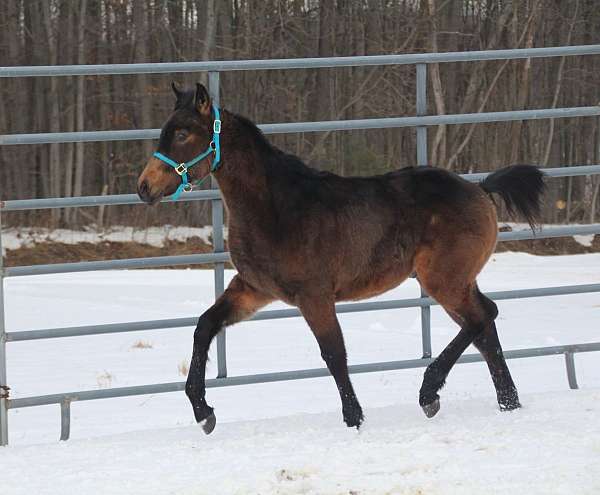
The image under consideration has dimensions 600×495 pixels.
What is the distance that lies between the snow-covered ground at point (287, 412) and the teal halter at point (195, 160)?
3.75 ft

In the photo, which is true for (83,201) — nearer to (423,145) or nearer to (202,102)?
(202,102)

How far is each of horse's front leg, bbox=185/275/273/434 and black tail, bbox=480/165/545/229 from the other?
1311 mm

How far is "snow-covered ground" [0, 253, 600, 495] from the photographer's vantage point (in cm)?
377

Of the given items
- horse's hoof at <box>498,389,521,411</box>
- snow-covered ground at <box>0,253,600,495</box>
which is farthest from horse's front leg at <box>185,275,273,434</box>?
horse's hoof at <box>498,389,521,411</box>

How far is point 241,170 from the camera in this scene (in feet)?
15.3

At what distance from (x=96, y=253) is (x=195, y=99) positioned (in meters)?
12.0

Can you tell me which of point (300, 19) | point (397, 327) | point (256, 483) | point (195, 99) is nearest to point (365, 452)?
point (256, 483)

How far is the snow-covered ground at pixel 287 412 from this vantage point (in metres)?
3.77

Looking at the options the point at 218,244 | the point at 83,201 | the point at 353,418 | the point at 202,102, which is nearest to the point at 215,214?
the point at 218,244

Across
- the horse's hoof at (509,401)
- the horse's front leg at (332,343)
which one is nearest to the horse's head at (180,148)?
the horse's front leg at (332,343)

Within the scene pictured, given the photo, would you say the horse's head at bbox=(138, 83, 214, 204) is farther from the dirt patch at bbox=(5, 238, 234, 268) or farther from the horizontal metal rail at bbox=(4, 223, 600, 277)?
the dirt patch at bbox=(5, 238, 234, 268)

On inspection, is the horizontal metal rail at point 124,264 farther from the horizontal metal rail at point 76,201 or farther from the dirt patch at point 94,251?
the dirt patch at point 94,251

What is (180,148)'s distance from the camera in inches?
178

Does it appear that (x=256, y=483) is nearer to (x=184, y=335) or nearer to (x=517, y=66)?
(x=184, y=335)
